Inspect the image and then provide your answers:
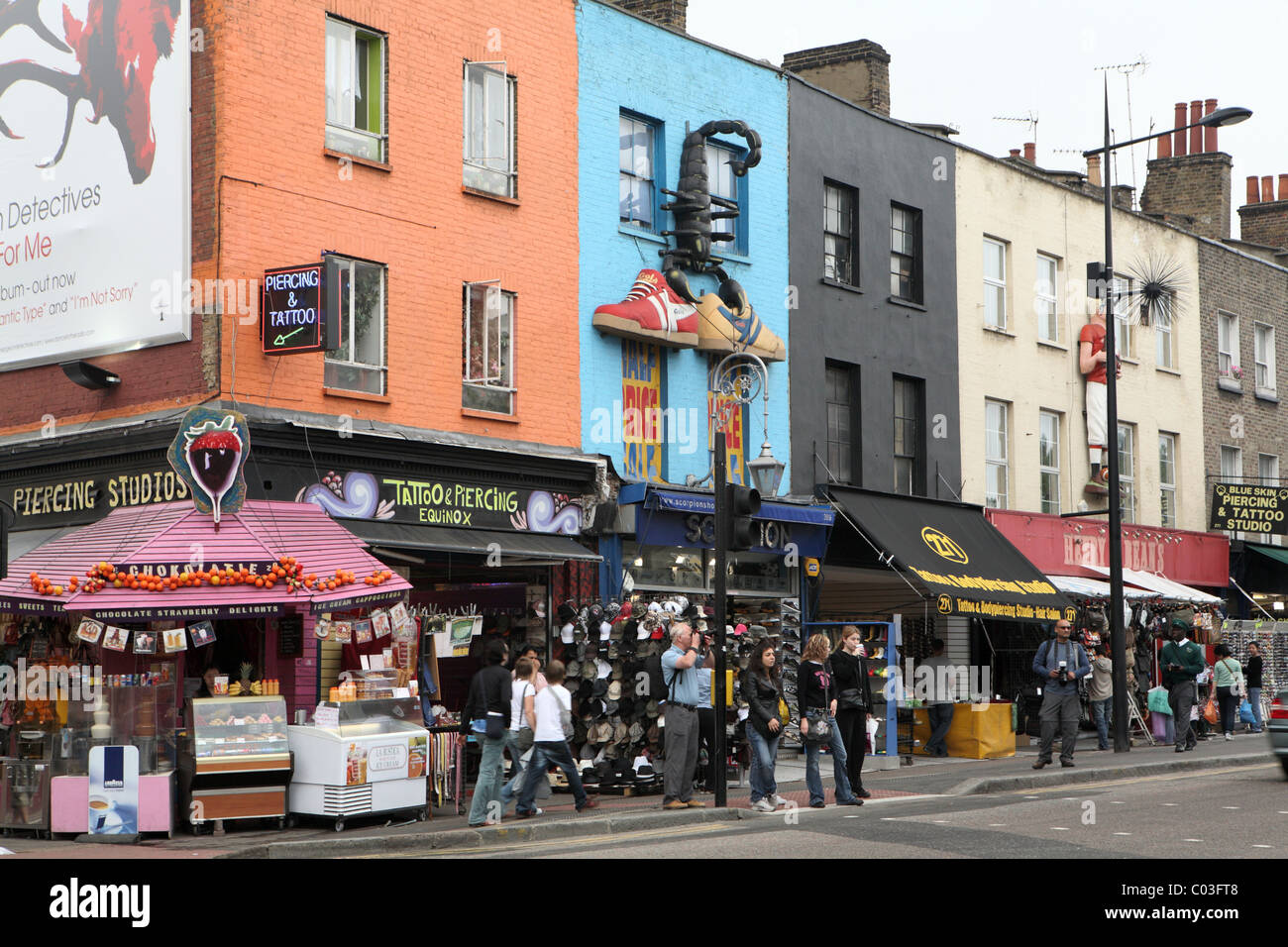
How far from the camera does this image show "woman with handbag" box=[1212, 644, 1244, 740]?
26.1 metres

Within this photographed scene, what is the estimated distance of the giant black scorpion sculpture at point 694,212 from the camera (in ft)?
71.2

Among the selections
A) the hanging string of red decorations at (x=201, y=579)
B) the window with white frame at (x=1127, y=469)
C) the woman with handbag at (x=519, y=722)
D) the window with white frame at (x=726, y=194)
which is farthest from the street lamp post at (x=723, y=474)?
the window with white frame at (x=1127, y=469)

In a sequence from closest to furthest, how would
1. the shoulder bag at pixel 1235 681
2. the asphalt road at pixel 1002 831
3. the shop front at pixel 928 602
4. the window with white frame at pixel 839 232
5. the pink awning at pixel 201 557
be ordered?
the asphalt road at pixel 1002 831
the pink awning at pixel 201 557
the shop front at pixel 928 602
the window with white frame at pixel 839 232
the shoulder bag at pixel 1235 681

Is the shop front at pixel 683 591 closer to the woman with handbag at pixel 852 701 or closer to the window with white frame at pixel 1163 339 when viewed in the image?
the woman with handbag at pixel 852 701

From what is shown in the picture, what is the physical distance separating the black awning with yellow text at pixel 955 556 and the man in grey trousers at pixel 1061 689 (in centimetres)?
270

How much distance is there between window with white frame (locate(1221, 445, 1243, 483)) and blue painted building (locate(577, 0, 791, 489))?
1478 cm

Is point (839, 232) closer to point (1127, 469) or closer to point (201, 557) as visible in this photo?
point (1127, 469)

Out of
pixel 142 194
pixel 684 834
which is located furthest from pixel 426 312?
pixel 684 834

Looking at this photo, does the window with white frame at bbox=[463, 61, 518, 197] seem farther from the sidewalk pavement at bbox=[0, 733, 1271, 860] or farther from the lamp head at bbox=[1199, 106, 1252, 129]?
the lamp head at bbox=[1199, 106, 1252, 129]

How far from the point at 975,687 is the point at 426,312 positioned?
40.3 feet

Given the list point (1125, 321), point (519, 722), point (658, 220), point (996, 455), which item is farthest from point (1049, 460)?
point (519, 722)

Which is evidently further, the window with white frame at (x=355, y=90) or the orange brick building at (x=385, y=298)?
the window with white frame at (x=355, y=90)

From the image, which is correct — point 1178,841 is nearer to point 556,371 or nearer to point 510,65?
point 556,371

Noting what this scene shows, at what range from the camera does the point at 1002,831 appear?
43.0ft
